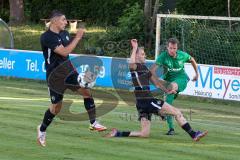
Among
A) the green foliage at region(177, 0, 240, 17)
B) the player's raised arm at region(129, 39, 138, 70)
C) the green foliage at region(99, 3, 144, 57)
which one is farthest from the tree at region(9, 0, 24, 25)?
the player's raised arm at region(129, 39, 138, 70)

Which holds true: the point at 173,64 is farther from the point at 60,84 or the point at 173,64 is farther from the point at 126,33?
the point at 126,33

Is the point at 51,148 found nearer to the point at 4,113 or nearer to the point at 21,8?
the point at 4,113

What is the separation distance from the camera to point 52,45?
11.8m

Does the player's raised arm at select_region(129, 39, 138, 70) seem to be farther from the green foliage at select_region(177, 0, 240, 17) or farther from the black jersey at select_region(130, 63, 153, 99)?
the green foliage at select_region(177, 0, 240, 17)

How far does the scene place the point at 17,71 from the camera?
26469 millimetres

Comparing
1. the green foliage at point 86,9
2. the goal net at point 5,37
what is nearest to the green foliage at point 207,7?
the green foliage at point 86,9

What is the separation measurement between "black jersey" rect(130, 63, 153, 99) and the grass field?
803 mm

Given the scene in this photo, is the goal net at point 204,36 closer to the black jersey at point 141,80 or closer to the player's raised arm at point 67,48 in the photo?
the black jersey at point 141,80

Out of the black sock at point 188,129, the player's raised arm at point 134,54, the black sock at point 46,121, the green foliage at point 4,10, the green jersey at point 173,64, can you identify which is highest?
the player's raised arm at point 134,54

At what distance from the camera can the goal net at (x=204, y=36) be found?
23.6 m

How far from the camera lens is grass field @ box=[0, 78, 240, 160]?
11.1 m

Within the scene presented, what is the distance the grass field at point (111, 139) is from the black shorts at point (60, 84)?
0.78 metres

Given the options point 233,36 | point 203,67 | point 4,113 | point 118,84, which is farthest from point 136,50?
point 233,36

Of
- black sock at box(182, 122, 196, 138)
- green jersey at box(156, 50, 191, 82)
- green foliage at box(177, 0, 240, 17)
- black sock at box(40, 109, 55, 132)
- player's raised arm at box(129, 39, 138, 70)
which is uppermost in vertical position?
player's raised arm at box(129, 39, 138, 70)
